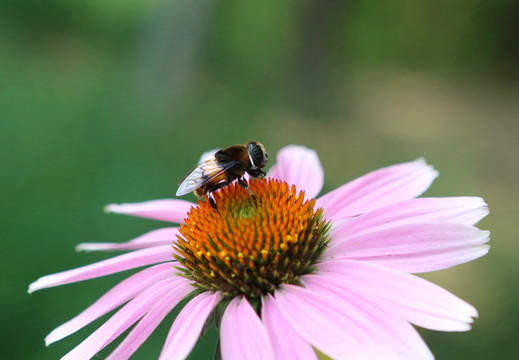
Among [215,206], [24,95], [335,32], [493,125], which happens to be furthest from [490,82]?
[215,206]

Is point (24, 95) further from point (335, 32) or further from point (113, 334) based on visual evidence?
point (335, 32)

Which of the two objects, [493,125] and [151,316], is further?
[493,125]

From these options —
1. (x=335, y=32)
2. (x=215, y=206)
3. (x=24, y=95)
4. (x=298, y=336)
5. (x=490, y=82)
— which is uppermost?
(x=335, y=32)

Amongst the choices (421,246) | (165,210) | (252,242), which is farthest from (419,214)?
(165,210)

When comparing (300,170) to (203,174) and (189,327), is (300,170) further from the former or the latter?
(189,327)

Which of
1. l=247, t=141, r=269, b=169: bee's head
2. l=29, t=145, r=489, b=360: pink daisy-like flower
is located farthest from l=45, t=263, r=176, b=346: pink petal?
l=247, t=141, r=269, b=169: bee's head

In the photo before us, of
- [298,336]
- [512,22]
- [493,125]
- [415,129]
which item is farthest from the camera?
[512,22]

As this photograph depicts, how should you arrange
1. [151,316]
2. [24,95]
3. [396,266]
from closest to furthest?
[396,266] → [151,316] → [24,95]

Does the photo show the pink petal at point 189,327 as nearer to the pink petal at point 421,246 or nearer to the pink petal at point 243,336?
the pink petal at point 243,336
